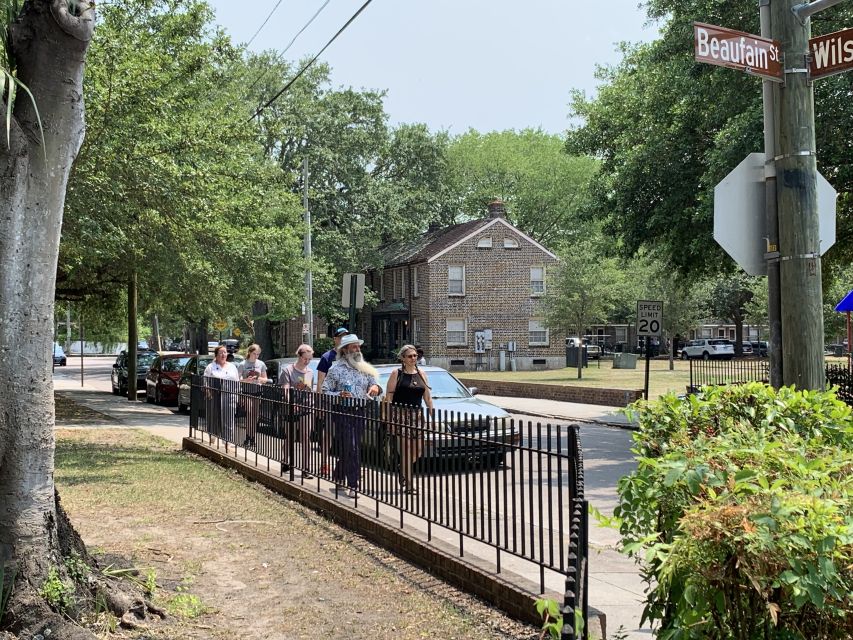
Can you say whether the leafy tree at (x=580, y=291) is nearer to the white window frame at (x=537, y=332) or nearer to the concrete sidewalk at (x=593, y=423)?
the white window frame at (x=537, y=332)

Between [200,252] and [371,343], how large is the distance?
127ft

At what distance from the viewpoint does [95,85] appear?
1525 centimetres

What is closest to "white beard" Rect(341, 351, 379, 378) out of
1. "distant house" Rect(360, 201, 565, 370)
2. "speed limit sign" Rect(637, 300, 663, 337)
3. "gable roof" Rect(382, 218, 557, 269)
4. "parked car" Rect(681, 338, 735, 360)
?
"speed limit sign" Rect(637, 300, 663, 337)

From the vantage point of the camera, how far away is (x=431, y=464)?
7676 millimetres

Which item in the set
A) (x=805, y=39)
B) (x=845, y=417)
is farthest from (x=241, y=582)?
(x=805, y=39)

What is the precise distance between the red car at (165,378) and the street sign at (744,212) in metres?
23.3

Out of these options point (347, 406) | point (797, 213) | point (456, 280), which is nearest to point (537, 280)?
point (456, 280)

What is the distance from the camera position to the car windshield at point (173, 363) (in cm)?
2820

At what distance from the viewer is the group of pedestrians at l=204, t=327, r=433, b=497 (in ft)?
25.2

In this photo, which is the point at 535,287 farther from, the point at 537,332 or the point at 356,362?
the point at 356,362

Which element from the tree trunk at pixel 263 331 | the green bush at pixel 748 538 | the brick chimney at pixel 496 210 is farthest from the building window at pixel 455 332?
the green bush at pixel 748 538

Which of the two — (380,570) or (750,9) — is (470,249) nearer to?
(750,9)

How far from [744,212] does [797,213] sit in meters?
0.37

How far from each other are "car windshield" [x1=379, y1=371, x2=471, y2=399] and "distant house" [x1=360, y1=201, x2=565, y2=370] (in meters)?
36.6
